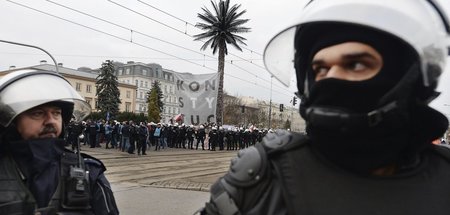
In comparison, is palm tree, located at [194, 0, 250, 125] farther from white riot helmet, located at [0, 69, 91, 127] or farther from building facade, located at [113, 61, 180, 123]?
building facade, located at [113, 61, 180, 123]

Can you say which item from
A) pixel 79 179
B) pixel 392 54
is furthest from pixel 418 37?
pixel 79 179

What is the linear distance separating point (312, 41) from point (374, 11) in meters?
0.23

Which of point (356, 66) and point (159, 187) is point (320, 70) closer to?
point (356, 66)

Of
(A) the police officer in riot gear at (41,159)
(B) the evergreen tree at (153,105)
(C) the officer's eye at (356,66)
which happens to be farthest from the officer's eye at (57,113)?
(B) the evergreen tree at (153,105)

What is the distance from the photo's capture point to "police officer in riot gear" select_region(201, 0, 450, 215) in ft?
4.01

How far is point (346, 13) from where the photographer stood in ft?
4.28

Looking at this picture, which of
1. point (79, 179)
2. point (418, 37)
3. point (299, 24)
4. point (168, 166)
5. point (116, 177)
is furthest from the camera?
point (168, 166)

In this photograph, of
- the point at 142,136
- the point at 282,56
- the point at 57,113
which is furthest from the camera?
the point at 142,136

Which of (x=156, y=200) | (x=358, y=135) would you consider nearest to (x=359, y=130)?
(x=358, y=135)

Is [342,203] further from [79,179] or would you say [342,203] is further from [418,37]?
[79,179]

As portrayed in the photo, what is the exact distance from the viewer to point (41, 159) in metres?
2.45

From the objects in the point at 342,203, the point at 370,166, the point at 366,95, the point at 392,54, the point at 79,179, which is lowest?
the point at 79,179

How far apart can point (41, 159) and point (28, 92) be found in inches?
16.5

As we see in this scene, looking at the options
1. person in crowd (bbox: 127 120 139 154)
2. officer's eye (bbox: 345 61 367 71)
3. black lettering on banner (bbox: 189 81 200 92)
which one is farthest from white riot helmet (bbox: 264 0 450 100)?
black lettering on banner (bbox: 189 81 200 92)
